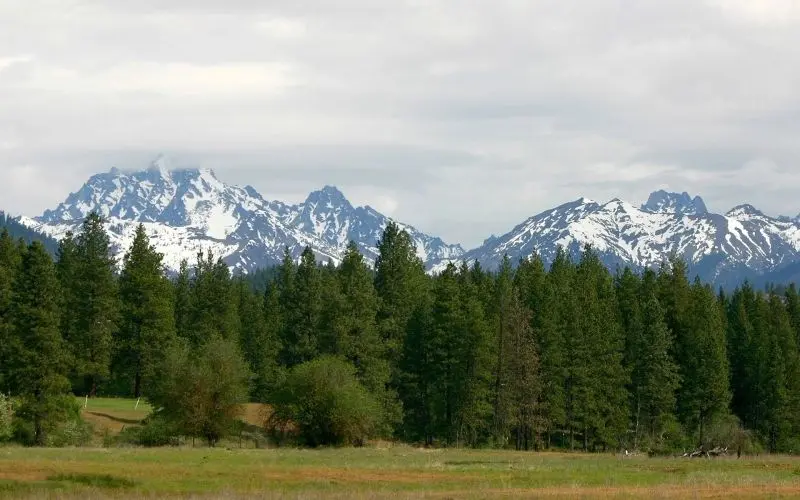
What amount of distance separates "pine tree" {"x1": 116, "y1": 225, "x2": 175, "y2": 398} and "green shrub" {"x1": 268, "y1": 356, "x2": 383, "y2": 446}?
82.8ft

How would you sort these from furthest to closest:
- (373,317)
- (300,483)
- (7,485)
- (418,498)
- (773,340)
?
(773,340)
(373,317)
(300,483)
(7,485)
(418,498)

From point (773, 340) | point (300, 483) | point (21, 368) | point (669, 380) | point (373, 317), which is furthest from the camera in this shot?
point (773, 340)

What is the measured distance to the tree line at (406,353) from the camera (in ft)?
269

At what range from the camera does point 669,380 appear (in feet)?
357

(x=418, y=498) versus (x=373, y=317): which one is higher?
(x=373, y=317)

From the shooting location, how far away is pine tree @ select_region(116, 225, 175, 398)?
352 ft

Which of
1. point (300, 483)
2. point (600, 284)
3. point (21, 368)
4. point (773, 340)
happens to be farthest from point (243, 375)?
point (773, 340)

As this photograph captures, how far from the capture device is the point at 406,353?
101750 mm

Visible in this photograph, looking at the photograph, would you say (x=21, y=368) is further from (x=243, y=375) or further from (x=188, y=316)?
(x=188, y=316)

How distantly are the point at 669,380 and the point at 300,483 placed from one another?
227 feet

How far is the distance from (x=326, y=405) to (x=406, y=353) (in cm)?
1947

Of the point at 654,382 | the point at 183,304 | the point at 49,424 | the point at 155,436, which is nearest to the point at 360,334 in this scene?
the point at 155,436

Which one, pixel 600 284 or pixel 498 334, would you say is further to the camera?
pixel 600 284

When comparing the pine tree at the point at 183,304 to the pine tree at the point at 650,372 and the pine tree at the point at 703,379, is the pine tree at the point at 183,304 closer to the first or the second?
the pine tree at the point at 650,372
